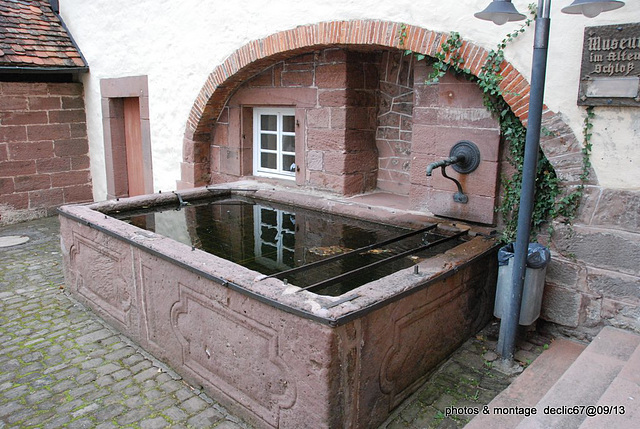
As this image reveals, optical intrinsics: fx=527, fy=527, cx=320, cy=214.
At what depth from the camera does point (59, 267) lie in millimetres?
5848

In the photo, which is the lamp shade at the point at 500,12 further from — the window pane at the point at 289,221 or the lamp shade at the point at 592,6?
the window pane at the point at 289,221

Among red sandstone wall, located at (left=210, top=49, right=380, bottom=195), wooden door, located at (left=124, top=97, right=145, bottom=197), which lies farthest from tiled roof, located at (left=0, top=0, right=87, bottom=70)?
red sandstone wall, located at (left=210, top=49, right=380, bottom=195)

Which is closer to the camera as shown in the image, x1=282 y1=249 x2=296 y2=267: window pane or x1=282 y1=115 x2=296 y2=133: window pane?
x1=282 y1=249 x2=296 y2=267: window pane

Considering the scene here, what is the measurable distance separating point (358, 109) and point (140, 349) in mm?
3131

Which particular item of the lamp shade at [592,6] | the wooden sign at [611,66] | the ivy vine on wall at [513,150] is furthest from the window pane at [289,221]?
the lamp shade at [592,6]

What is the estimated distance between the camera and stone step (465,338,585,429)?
283cm

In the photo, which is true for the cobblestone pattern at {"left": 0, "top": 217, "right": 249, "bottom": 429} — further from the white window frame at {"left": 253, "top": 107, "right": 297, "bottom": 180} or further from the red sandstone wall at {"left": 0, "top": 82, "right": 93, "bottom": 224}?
the red sandstone wall at {"left": 0, "top": 82, "right": 93, "bottom": 224}

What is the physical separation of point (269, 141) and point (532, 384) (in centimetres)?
432

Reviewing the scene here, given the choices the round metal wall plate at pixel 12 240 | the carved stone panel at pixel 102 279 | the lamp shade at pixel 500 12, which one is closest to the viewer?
the lamp shade at pixel 500 12

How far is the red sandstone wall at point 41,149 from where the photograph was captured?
25.8 feet

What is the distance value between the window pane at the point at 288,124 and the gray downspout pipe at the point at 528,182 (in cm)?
347

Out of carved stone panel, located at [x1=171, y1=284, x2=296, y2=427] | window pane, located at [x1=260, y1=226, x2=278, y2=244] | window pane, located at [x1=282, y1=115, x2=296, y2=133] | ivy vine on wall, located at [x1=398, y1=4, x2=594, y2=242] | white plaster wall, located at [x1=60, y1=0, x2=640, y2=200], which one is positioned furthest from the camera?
window pane, located at [x1=282, y1=115, x2=296, y2=133]

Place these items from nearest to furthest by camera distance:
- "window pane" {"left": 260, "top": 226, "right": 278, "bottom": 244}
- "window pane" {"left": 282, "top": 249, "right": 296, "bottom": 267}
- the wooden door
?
"window pane" {"left": 282, "top": 249, "right": 296, "bottom": 267}, "window pane" {"left": 260, "top": 226, "right": 278, "bottom": 244}, the wooden door

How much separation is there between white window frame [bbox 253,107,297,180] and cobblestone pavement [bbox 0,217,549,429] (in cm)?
270
